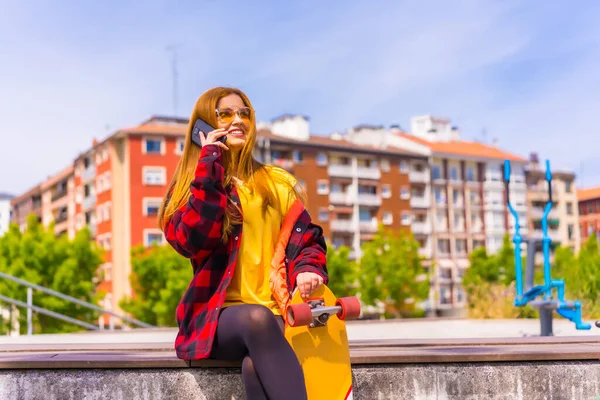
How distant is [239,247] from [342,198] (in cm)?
6905

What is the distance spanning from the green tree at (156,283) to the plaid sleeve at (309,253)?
45463 mm

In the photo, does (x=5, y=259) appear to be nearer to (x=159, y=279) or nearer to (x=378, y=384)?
(x=159, y=279)

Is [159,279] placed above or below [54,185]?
below

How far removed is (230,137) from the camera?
3.65 metres

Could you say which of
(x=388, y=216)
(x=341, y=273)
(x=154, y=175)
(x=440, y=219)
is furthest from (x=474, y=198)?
(x=154, y=175)

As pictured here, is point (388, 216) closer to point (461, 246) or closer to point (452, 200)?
point (452, 200)

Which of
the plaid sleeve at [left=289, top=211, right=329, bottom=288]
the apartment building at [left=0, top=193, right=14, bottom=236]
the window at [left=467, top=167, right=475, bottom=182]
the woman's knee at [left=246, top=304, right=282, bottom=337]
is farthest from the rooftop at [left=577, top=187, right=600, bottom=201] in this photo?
the woman's knee at [left=246, top=304, right=282, bottom=337]

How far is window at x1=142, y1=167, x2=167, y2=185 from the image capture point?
209 feet

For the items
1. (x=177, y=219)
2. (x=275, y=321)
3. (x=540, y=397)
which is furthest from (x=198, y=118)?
(x=540, y=397)

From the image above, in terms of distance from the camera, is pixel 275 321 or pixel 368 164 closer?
pixel 275 321

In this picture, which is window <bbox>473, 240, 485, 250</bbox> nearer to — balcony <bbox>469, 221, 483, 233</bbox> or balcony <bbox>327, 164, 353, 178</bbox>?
balcony <bbox>469, 221, 483, 233</bbox>

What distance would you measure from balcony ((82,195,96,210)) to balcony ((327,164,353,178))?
815 inches

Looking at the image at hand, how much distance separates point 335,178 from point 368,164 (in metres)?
4.43

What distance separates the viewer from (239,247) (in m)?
3.51
